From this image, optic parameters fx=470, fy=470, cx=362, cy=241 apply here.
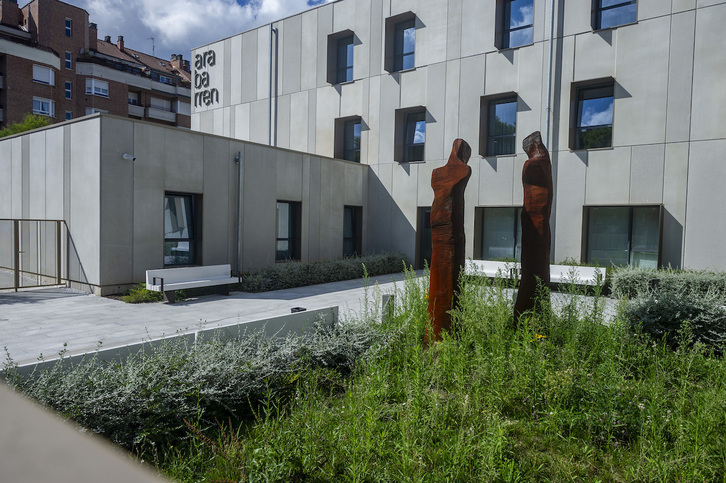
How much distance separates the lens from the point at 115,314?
895cm

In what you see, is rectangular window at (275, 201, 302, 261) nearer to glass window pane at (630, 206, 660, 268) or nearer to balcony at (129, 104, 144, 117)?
Result: glass window pane at (630, 206, 660, 268)

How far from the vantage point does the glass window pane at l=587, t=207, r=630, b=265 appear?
1297 centimetres

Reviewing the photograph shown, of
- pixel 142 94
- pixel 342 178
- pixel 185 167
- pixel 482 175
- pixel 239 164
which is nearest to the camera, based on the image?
pixel 185 167

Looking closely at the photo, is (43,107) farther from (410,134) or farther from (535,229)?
(535,229)

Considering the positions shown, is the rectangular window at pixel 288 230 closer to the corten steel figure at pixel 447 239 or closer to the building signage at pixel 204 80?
the corten steel figure at pixel 447 239

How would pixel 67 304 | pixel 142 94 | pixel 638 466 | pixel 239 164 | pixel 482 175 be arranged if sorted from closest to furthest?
pixel 638 466, pixel 67 304, pixel 239 164, pixel 482 175, pixel 142 94

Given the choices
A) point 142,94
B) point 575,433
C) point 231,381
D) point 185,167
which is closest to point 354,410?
point 231,381

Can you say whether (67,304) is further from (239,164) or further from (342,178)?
(342,178)

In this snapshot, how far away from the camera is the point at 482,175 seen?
15.2 metres

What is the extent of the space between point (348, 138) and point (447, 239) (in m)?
13.3

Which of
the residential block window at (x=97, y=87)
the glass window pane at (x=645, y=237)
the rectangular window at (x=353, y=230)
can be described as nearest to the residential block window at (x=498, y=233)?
the glass window pane at (x=645, y=237)

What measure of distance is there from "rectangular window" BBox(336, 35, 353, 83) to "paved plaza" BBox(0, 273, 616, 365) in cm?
979

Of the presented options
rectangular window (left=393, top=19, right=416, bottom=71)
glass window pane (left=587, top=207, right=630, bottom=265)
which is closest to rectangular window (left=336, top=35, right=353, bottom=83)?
rectangular window (left=393, top=19, right=416, bottom=71)

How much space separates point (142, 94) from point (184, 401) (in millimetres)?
46841
